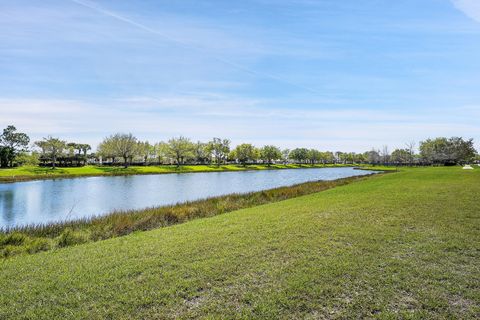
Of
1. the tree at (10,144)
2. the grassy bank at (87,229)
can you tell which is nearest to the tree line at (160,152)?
the tree at (10,144)

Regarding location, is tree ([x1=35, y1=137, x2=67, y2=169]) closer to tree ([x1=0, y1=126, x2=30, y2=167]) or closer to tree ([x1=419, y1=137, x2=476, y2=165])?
tree ([x1=0, y1=126, x2=30, y2=167])

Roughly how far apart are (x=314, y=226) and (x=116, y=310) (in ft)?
24.3

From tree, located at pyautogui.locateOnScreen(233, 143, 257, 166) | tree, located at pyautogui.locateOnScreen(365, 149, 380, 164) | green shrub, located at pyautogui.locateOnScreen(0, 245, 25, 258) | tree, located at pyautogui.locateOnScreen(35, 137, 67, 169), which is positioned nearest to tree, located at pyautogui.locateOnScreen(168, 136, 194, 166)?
tree, located at pyautogui.locateOnScreen(233, 143, 257, 166)

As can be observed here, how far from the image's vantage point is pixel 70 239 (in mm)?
11398

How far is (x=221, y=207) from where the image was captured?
767 inches

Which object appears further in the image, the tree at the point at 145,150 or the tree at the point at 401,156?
the tree at the point at 401,156

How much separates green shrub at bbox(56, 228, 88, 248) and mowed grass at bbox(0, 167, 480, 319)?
7.40ft

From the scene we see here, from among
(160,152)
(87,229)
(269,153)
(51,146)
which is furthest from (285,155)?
(87,229)

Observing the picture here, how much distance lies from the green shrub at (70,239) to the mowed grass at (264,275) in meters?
2.25

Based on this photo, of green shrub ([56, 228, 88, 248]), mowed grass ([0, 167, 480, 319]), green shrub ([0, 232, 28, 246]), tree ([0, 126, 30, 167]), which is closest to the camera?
mowed grass ([0, 167, 480, 319])

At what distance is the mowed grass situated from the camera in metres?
4.83

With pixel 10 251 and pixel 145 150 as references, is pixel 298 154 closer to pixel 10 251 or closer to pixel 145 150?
pixel 145 150

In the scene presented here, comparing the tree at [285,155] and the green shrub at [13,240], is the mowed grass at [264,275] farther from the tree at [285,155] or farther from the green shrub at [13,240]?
the tree at [285,155]

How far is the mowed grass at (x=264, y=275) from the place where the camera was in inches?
190
